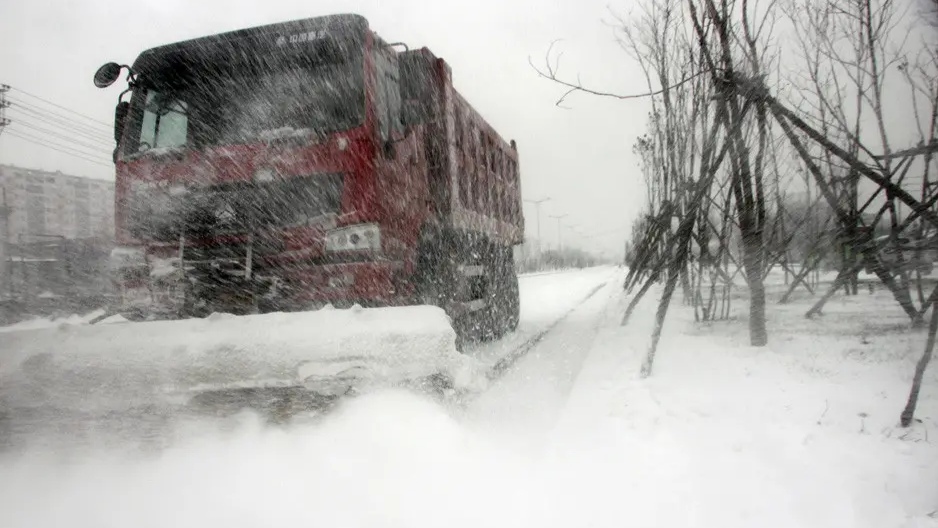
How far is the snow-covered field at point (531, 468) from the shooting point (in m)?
2.31

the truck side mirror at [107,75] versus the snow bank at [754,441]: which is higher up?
the truck side mirror at [107,75]

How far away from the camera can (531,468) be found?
2.75 m

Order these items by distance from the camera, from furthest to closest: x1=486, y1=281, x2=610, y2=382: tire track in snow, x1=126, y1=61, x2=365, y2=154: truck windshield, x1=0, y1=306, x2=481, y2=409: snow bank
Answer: x1=486, y1=281, x2=610, y2=382: tire track in snow < x1=126, y1=61, x2=365, y2=154: truck windshield < x1=0, y1=306, x2=481, y2=409: snow bank

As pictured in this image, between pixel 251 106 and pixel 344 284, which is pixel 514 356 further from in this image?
pixel 251 106

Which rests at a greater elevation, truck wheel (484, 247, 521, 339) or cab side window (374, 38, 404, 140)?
cab side window (374, 38, 404, 140)

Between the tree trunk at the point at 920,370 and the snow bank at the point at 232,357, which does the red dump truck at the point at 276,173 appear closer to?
the snow bank at the point at 232,357

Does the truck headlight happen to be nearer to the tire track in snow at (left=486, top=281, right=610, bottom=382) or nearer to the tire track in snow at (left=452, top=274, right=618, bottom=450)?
the tire track in snow at (left=452, top=274, right=618, bottom=450)

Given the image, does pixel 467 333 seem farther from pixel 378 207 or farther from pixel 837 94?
pixel 837 94

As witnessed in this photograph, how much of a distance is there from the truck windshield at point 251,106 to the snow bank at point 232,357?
4.97 ft

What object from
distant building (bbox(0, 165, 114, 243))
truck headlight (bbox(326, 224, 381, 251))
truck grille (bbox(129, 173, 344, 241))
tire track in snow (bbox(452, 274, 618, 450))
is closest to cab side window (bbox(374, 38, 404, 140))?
truck grille (bbox(129, 173, 344, 241))

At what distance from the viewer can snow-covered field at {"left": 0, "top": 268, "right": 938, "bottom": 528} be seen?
2312 millimetres

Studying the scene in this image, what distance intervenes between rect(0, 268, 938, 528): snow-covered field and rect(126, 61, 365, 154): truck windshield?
2061 mm

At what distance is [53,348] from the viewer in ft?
9.84

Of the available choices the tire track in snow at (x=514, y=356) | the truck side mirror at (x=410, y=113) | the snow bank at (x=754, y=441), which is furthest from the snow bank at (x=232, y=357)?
the tire track in snow at (x=514, y=356)
